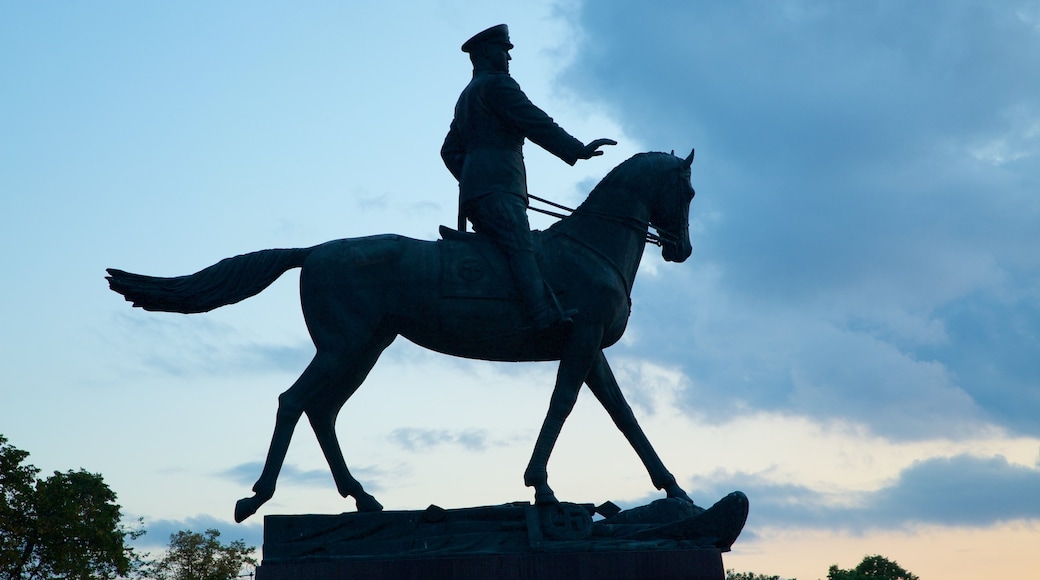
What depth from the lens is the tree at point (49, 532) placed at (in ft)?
86.8

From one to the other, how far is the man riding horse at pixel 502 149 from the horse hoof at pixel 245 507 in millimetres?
2856

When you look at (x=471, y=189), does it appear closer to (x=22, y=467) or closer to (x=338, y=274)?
(x=338, y=274)

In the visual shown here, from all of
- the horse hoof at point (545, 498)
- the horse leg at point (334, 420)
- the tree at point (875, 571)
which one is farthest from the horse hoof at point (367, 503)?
the tree at point (875, 571)

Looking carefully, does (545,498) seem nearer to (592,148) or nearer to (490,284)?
(490,284)

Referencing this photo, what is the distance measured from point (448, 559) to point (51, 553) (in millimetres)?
20791

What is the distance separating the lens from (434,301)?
9984 mm

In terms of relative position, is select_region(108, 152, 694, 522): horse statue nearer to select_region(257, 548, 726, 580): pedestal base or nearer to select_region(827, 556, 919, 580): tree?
select_region(257, 548, 726, 580): pedestal base

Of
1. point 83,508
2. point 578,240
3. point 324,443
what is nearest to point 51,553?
point 83,508

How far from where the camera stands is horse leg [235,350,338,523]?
979 centimetres

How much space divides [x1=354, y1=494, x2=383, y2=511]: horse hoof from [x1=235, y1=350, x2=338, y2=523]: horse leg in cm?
78

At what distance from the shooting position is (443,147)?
36.9 feet

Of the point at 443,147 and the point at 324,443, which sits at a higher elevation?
the point at 443,147

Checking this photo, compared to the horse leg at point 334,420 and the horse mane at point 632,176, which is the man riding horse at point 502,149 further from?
the horse leg at point 334,420

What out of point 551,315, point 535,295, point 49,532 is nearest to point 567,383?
point 551,315
